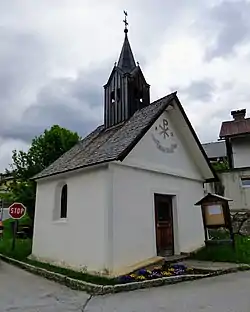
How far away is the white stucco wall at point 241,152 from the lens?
Result: 21855 mm

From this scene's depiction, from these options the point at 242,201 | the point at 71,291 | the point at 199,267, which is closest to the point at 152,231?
the point at 199,267

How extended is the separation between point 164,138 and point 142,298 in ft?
22.2

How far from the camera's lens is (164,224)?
11.8m

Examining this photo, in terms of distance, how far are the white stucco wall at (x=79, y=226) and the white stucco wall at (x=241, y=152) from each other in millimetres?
14407

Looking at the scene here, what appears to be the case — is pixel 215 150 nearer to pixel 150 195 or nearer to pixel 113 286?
pixel 150 195

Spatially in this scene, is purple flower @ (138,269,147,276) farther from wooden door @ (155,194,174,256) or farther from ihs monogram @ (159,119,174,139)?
ihs monogram @ (159,119,174,139)

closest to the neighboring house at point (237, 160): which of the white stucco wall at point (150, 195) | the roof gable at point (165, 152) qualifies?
the roof gable at point (165, 152)

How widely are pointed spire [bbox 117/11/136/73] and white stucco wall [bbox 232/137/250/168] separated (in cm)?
1000

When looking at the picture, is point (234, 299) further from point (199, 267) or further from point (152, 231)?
point (152, 231)

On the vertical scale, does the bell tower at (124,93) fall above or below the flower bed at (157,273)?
above

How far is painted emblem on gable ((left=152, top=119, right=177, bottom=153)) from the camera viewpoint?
12.0 m

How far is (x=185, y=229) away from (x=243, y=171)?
8.54 meters

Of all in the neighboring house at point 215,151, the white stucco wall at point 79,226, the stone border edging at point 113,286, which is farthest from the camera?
the neighboring house at point 215,151

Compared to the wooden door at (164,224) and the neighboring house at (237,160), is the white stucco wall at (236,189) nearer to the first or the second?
the neighboring house at (237,160)
